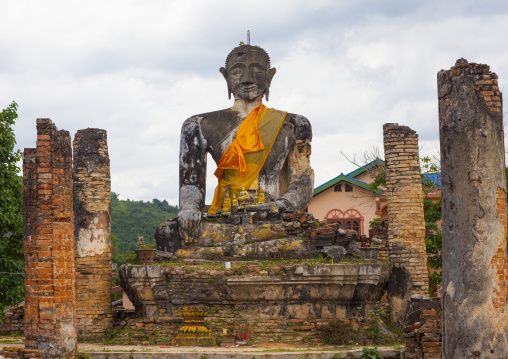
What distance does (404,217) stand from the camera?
45.6ft

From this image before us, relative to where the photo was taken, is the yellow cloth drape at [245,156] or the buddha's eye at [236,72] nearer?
the yellow cloth drape at [245,156]

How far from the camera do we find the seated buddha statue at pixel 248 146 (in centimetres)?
1566

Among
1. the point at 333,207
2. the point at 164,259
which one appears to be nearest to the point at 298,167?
the point at 164,259

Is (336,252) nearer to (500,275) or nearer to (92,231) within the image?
(92,231)

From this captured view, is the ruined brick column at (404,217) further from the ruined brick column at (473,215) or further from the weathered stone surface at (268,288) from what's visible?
the ruined brick column at (473,215)

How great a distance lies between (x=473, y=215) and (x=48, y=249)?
5391 mm

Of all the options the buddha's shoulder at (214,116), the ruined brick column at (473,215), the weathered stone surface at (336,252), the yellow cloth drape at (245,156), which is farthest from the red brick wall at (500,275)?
the buddha's shoulder at (214,116)

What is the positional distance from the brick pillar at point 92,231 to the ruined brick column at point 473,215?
274 inches

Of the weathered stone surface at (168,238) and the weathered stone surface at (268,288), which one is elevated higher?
the weathered stone surface at (168,238)

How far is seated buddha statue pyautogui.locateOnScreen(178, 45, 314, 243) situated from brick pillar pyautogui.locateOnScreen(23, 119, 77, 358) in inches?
178

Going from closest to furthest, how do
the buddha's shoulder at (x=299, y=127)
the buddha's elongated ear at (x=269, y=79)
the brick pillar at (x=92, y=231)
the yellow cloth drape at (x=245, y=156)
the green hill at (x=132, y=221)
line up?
the brick pillar at (x=92, y=231), the yellow cloth drape at (x=245, y=156), the buddha's shoulder at (x=299, y=127), the buddha's elongated ear at (x=269, y=79), the green hill at (x=132, y=221)

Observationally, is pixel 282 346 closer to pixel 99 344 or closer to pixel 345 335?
pixel 345 335

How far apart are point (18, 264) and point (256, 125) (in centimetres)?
554

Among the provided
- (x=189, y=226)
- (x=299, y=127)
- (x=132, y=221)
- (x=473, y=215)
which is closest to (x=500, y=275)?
(x=473, y=215)
